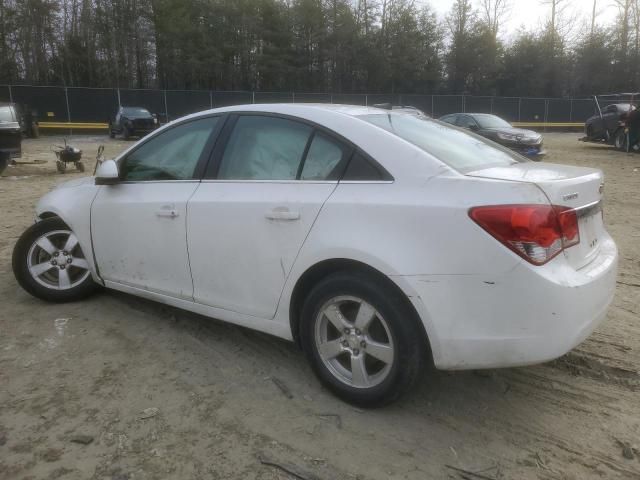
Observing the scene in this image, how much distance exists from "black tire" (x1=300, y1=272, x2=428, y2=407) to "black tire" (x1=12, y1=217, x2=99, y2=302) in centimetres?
226

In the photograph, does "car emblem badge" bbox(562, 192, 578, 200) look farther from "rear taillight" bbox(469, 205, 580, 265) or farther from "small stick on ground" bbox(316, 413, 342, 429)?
"small stick on ground" bbox(316, 413, 342, 429)

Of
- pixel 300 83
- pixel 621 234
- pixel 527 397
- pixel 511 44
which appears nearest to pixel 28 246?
pixel 527 397

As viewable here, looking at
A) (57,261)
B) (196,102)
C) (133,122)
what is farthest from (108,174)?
(196,102)

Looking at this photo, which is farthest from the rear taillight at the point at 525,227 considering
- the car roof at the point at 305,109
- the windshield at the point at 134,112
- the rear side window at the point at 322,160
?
the windshield at the point at 134,112

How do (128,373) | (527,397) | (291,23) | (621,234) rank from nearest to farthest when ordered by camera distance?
(527,397)
(128,373)
(621,234)
(291,23)

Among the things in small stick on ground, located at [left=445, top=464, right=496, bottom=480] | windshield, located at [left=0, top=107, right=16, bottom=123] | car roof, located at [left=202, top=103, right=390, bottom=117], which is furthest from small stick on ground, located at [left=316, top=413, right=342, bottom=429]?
windshield, located at [left=0, top=107, right=16, bottom=123]

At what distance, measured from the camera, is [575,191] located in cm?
245

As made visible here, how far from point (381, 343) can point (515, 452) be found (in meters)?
0.77

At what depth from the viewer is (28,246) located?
417 centimetres

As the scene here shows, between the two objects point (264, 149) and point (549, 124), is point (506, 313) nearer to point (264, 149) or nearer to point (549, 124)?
point (264, 149)

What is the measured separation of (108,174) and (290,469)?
7.88ft

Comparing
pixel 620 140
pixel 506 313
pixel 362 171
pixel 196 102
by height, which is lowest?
pixel 506 313

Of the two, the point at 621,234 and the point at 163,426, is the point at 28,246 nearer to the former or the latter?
the point at 163,426

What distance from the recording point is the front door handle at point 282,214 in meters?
2.76
